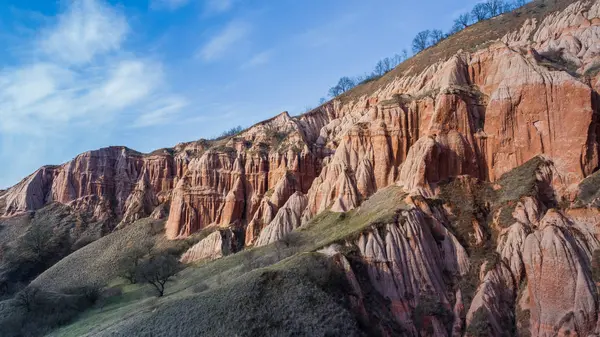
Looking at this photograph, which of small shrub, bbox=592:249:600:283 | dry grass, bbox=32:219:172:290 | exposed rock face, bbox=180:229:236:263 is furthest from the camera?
dry grass, bbox=32:219:172:290

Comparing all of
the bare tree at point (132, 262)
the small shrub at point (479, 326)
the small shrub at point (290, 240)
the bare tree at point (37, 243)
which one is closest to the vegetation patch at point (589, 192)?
the small shrub at point (479, 326)

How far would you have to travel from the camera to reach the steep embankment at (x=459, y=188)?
26609 mm

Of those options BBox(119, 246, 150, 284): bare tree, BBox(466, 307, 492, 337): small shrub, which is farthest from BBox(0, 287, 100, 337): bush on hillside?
BBox(466, 307, 492, 337): small shrub

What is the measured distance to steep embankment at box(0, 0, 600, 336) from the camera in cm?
2661

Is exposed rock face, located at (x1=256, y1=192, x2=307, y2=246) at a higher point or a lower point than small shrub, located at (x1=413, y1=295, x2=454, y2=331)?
higher

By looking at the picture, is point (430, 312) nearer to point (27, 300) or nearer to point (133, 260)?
point (133, 260)

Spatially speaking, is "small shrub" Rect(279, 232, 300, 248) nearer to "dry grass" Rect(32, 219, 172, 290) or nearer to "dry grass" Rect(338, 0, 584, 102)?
"dry grass" Rect(32, 219, 172, 290)

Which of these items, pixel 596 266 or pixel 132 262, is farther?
pixel 132 262

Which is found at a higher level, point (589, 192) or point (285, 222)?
point (285, 222)

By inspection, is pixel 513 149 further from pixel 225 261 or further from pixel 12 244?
pixel 12 244

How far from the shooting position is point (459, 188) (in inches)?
1422

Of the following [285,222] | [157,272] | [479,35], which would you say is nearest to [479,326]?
[285,222]

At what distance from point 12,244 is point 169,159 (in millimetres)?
29488

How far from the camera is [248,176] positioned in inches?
2420
